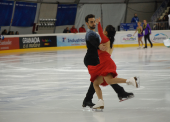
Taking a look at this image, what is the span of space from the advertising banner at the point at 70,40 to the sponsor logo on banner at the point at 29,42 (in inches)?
61.9

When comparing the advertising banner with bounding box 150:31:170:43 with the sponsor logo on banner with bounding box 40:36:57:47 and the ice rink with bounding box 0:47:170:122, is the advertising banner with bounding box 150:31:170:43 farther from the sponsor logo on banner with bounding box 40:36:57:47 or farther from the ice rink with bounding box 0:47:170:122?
the ice rink with bounding box 0:47:170:122

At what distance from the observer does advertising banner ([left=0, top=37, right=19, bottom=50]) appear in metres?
16.8

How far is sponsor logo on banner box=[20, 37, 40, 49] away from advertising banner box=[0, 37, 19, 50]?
37cm

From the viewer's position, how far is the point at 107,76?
3.59 metres

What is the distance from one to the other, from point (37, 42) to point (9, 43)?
Result: 79.0 inches

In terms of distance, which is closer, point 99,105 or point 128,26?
point 99,105

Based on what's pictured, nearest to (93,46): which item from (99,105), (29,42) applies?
(99,105)

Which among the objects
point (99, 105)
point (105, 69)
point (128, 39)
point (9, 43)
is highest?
point (128, 39)

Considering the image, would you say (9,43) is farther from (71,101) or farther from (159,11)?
(159,11)

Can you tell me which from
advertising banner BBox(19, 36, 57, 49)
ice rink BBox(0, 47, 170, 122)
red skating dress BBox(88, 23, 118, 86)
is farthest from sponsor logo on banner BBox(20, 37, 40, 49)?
red skating dress BBox(88, 23, 118, 86)

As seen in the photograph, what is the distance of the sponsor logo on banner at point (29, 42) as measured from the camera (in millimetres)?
17656

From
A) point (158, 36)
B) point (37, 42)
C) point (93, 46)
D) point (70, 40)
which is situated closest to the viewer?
point (93, 46)

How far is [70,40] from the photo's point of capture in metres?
19.3

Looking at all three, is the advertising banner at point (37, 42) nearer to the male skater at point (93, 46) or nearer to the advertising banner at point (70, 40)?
the advertising banner at point (70, 40)
